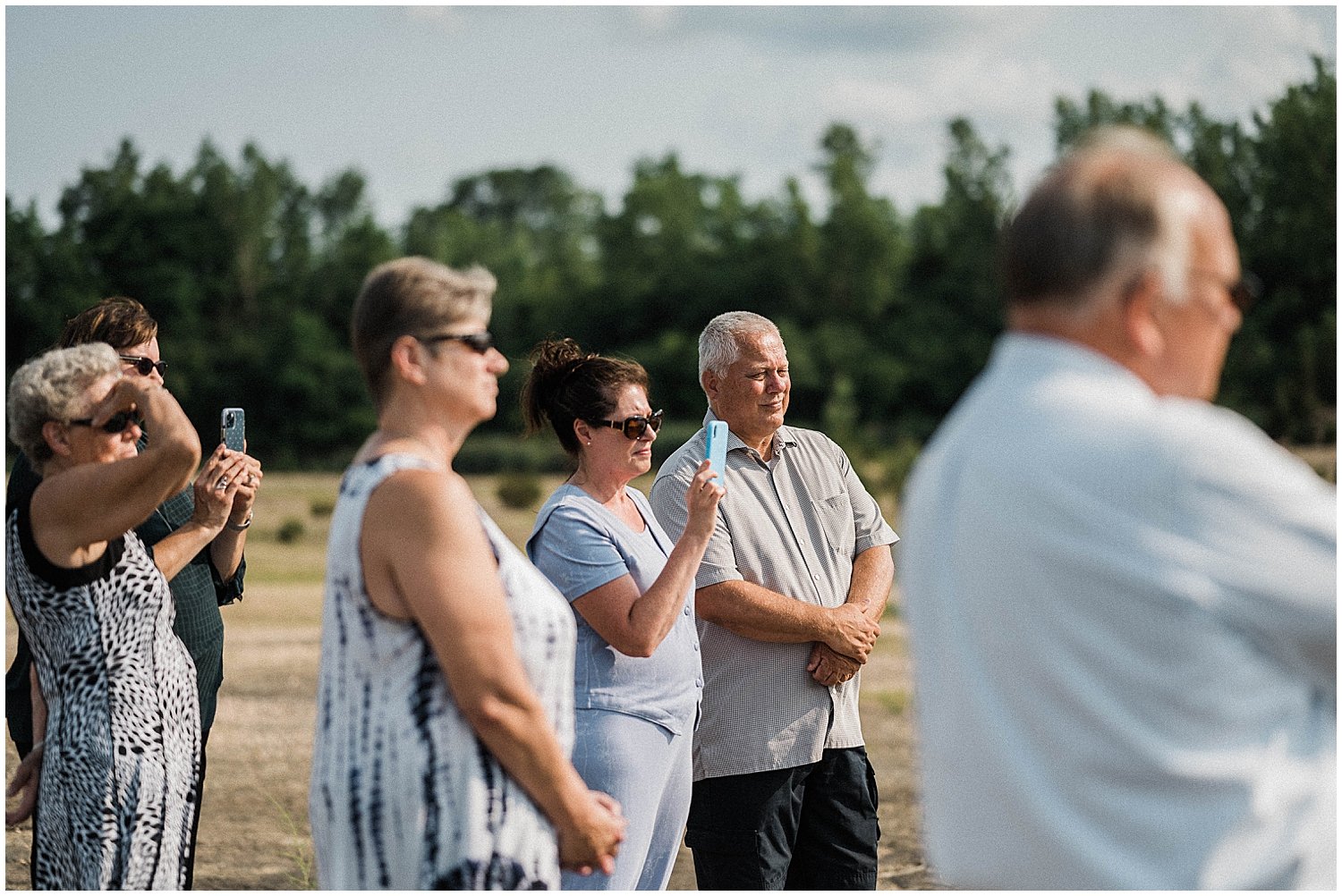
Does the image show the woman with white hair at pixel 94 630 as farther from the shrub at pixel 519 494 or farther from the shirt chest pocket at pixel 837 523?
the shrub at pixel 519 494

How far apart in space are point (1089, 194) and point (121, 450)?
2.24m

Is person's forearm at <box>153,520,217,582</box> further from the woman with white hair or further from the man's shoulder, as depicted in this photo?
the man's shoulder

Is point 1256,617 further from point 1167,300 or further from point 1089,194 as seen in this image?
point 1089,194

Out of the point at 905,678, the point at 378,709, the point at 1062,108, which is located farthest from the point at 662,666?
the point at 1062,108

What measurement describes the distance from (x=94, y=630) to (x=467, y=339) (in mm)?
1196

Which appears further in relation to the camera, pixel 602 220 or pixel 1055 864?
pixel 602 220

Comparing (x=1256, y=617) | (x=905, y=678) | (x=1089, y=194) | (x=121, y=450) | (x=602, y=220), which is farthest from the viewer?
(x=602, y=220)

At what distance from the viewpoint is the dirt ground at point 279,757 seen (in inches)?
235

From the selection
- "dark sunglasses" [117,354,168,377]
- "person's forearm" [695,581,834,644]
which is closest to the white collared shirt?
"person's forearm" [695,581,834,644]

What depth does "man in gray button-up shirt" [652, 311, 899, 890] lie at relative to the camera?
4.09m

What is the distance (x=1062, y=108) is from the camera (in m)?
50.9

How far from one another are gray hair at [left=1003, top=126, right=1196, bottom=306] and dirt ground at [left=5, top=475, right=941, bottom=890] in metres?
4.30

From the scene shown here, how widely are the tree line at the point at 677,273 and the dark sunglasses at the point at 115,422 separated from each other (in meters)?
36.6

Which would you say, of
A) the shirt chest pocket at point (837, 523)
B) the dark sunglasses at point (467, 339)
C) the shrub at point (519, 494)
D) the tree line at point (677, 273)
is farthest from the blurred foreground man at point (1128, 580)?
the tree line at point (677, 273)
